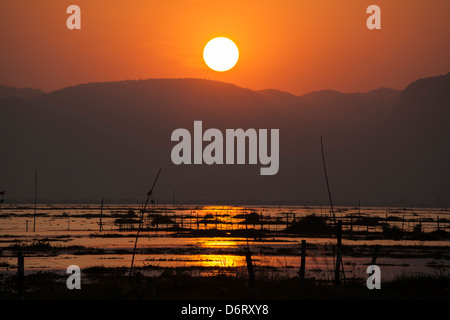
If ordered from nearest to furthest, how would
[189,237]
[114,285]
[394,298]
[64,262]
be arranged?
[394,298]
[114,285]
[64,262]
[189,237]

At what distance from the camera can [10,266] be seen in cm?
3262

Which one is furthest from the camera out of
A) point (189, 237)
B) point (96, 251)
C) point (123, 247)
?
point (189, 237)

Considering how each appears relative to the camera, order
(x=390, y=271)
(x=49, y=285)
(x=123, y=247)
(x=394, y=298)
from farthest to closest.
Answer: (x=123, y=247) < (x=390, y=271) < (x=49, y=285) < (x=394, y=298)

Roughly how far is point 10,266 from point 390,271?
18.1 m

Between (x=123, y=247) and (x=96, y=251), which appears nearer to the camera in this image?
(x=96, y=251)

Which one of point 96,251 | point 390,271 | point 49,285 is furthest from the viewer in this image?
point 96,251

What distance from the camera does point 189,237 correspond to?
60.0 m

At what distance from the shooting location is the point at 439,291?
20.1 metres
